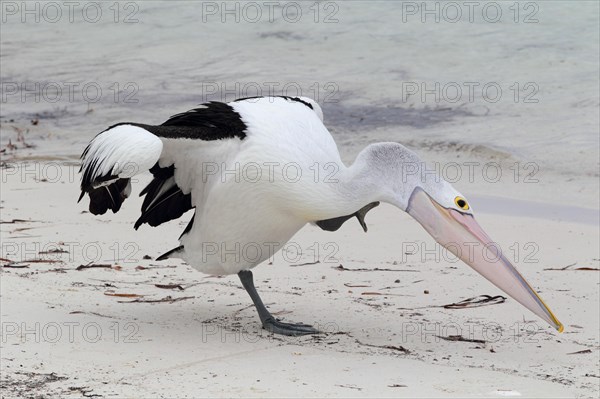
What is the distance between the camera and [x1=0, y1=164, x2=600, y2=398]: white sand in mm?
4277

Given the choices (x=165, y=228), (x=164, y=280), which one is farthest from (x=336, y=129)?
(x=164, y=280)

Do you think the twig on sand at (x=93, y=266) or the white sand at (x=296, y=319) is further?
the twig on sand at (x=93, y=266)

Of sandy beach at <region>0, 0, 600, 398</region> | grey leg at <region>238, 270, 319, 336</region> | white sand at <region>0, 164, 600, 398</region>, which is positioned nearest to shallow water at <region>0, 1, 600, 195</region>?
sandy beach at <region>0, 0, 600, 398</region>

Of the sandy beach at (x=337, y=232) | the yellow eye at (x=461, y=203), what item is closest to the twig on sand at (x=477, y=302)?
the sandy beach at (x=337, y=232)

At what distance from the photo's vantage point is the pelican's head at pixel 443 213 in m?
4.64

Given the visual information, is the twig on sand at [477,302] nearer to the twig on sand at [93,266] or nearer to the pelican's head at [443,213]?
the pelican's head at [443,213]

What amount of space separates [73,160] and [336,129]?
266cm

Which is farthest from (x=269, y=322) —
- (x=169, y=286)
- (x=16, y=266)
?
(x=16, y=266)

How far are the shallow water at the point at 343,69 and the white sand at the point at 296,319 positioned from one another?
286cm

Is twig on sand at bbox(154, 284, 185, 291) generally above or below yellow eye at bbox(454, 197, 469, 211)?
below

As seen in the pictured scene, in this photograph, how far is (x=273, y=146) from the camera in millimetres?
4777

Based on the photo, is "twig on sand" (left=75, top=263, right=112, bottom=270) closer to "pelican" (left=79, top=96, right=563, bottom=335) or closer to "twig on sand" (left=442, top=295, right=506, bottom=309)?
"pelican" (left=79, top=96, right=563, bottom=335)

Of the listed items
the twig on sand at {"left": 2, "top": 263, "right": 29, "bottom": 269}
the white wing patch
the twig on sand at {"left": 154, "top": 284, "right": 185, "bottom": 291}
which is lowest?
the twig on sand at {"left": 154, "top": 284, "right": 185, "bottom": 291}

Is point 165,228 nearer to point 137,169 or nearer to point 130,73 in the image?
point 137,169
